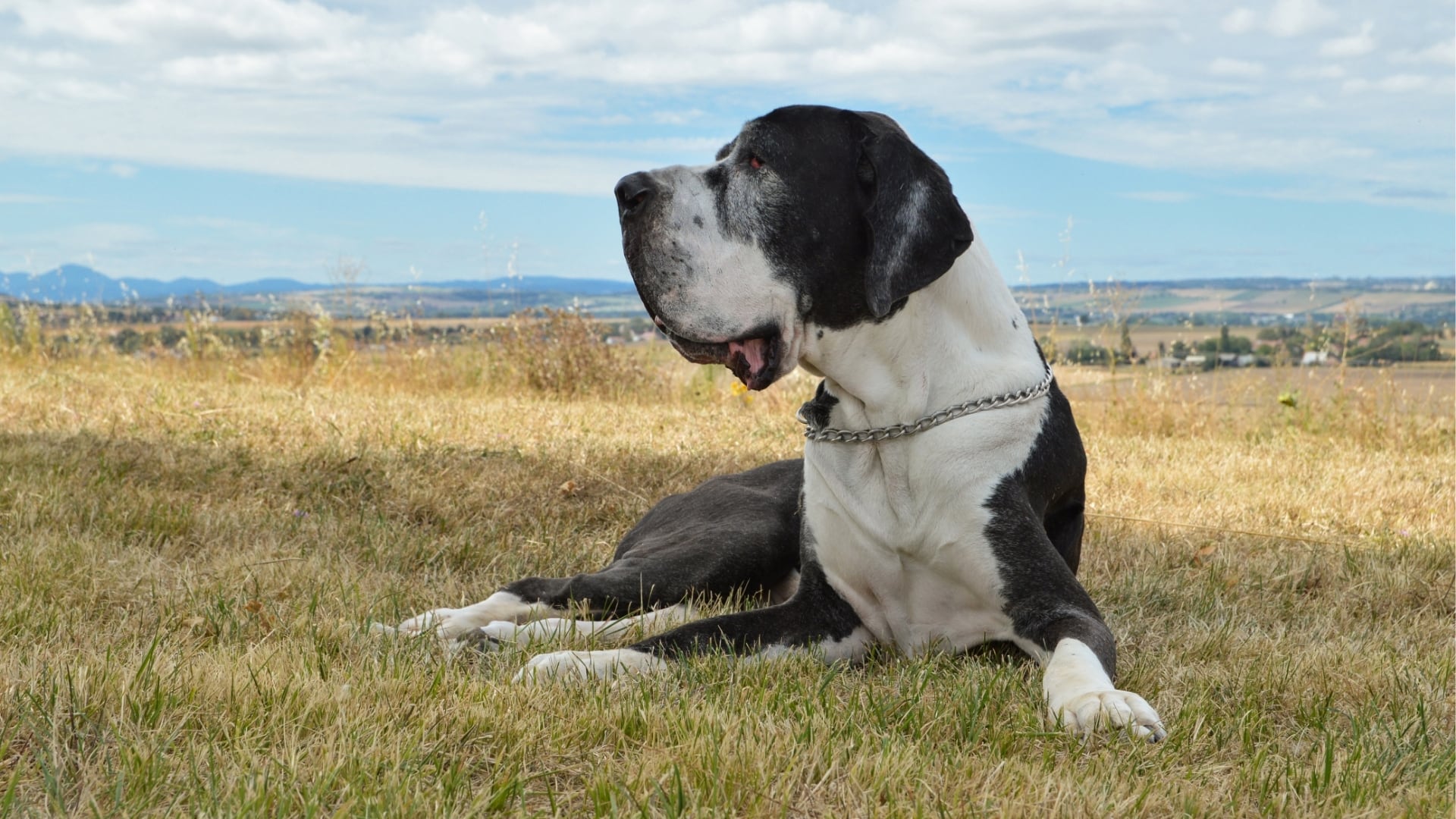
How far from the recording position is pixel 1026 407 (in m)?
3.19

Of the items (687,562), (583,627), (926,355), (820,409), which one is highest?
(926,355)

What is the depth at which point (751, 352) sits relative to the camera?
3.04m

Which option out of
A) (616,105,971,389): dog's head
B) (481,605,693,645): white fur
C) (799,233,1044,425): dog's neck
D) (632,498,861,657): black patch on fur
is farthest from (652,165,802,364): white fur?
(481,605,693,645): white fur

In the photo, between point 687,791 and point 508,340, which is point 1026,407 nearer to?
point 687,791

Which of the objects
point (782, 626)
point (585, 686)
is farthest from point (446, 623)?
point (782, 626)

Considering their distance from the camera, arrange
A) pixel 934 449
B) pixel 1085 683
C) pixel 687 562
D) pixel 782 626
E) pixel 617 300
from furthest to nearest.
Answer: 1. pixel 617 300
2. pixel 687 562
3. pixel 782 626
4. pixel 934 449
5. pixel 1085 683

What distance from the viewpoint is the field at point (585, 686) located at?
2143 mm

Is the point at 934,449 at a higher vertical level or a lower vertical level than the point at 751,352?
lower

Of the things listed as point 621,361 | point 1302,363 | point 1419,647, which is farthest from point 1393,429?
point 621,361

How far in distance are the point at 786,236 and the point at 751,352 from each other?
0.29 m

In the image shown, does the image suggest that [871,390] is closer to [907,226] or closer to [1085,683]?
[907,226]

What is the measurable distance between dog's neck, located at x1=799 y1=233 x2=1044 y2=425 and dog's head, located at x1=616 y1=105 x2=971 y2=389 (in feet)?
0.19

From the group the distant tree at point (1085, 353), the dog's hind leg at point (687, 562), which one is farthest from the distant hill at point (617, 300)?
the dog's hind leg at point (687, 562)

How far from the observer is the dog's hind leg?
353cm
